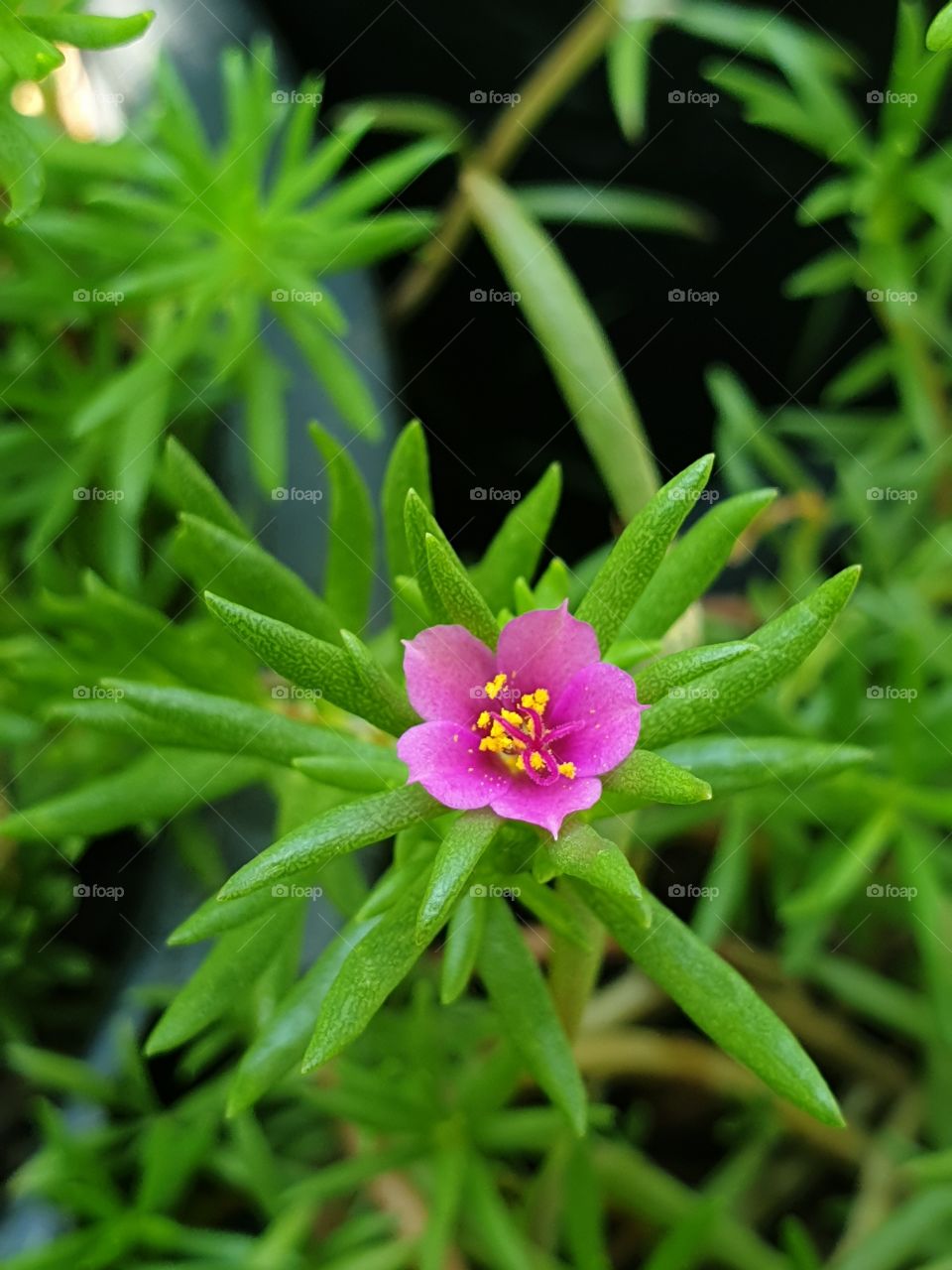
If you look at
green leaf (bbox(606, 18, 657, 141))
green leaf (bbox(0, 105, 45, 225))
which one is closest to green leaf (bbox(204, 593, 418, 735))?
green leaf (bbox(0, 105, 45, 225))

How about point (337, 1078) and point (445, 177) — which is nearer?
point (337, 1078)

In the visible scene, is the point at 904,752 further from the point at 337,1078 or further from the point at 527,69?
the point at 527,69

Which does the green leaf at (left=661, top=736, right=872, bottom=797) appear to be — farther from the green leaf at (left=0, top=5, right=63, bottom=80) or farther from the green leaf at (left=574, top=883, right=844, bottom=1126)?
the green leaf at (left=0, top=5, right=63, bottom=80)

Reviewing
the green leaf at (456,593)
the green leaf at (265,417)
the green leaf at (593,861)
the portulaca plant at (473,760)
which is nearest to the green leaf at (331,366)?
the green leaf at (265,417)

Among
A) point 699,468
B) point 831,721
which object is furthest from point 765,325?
point 699,468

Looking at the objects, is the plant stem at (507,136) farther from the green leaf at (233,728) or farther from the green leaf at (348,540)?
the green leaf at (233,728)

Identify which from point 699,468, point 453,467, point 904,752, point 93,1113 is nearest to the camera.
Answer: point 699,468
